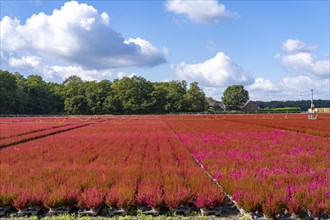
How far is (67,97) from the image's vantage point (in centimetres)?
12000

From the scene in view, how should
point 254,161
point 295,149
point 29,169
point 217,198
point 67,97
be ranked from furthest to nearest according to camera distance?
point 67,97, point 295,149, point 254,161, point 29,169, point 217,198

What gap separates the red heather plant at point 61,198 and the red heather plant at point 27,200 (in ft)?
0.70

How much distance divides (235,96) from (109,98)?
197 ft

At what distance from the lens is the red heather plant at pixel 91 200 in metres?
8.12

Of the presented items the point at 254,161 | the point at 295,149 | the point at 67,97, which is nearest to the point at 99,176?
the point at 254,161

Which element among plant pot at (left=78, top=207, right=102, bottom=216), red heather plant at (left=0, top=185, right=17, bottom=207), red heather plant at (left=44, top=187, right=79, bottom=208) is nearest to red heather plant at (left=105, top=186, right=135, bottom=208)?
plant pot at (left=78, top=207, right=102, bottom=216)

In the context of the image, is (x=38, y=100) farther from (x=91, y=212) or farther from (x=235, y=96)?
(x=91, y=212)

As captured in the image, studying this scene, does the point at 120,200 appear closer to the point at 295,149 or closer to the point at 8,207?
the point at 8,207

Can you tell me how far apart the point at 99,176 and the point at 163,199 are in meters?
3.01

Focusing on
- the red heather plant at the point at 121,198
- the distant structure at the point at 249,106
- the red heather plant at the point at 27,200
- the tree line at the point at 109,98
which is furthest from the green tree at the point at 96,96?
the red heather plant at the point at 121,198

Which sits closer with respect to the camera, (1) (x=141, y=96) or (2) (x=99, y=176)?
(2) (x=99, y=176)

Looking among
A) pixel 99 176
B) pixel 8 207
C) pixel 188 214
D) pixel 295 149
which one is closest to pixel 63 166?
pixel 99 176

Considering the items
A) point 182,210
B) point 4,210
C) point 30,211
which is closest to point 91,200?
point 30,211

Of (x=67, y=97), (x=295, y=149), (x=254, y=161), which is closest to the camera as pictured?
(x=254, y=161)
